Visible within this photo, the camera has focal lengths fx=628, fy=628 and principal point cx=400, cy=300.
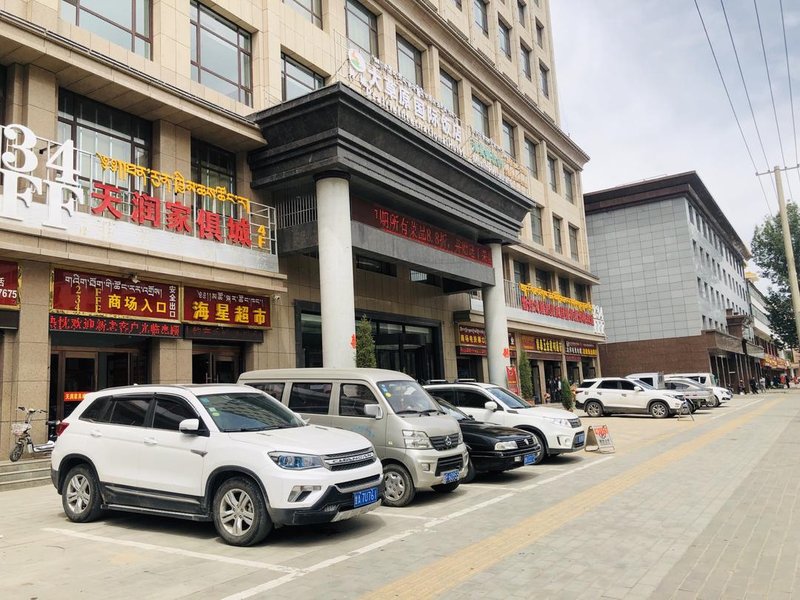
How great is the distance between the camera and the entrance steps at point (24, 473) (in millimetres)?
10781

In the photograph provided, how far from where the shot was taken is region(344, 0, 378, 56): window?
2236 cm

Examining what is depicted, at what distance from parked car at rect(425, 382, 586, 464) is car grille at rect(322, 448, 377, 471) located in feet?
18.1

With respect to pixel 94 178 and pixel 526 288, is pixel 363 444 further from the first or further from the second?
pixel 526 288

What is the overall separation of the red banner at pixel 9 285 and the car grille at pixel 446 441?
847 cm

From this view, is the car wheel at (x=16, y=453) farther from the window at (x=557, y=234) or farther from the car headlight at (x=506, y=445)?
the window at (x=557, y=234)

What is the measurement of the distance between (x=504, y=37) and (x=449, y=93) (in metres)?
9.86

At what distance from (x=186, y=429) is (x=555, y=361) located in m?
31.5

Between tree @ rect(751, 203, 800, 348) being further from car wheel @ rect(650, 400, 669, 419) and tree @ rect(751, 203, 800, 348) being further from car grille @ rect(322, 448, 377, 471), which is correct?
car grille @ rect(322, 448, 377, 471)

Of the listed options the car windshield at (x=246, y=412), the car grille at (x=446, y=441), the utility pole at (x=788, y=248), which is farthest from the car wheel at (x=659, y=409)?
the car windshield at (x=246, y=412)

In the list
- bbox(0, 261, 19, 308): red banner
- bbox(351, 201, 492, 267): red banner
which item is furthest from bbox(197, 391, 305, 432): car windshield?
bbox(351, 201, 492, 267): red banner

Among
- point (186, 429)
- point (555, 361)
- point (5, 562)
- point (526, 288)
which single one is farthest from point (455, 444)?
point (555, 361)

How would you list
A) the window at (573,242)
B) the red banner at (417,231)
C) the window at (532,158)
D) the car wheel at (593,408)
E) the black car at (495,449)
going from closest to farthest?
the black car at (495,449), the red banner at (417,231), the car wheel at (593,408), the window at (532,158), the window at (573,242)

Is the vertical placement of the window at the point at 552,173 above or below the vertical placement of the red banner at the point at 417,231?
above

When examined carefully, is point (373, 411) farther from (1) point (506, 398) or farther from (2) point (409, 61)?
(2) point (409, 61)
